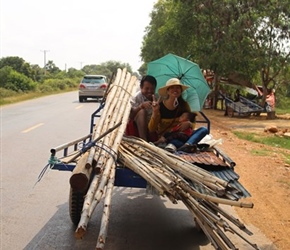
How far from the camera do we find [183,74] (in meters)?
6.37

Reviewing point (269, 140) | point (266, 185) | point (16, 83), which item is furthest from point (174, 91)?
point (16, 83)

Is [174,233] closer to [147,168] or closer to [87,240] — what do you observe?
[87,240]

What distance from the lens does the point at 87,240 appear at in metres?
4.77

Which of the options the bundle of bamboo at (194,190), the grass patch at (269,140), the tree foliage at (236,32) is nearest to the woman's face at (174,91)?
the bundle of bamboo at (194,190)

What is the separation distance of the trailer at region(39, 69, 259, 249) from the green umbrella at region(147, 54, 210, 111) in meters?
1.41

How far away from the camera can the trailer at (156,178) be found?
137 inches

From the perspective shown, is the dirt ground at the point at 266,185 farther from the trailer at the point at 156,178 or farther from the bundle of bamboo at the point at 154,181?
the bundle of bamboo at the point at 154,181

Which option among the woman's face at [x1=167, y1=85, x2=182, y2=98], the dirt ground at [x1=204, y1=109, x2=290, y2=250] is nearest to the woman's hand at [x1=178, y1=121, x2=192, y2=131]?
the woman's face at [x1=167, y1=85, x2=182, y2=98]

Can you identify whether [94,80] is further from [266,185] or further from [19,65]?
[19,65]

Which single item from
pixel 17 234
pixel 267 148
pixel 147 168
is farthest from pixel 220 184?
pixel 267 148

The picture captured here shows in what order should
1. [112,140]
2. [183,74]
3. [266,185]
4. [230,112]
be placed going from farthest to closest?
[230,112] < [266,185] < [183,74] < [112,140]

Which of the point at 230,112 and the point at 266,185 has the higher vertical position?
the point at 266,185

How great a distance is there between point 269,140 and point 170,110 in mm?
8405

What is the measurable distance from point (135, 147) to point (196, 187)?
1112mm
